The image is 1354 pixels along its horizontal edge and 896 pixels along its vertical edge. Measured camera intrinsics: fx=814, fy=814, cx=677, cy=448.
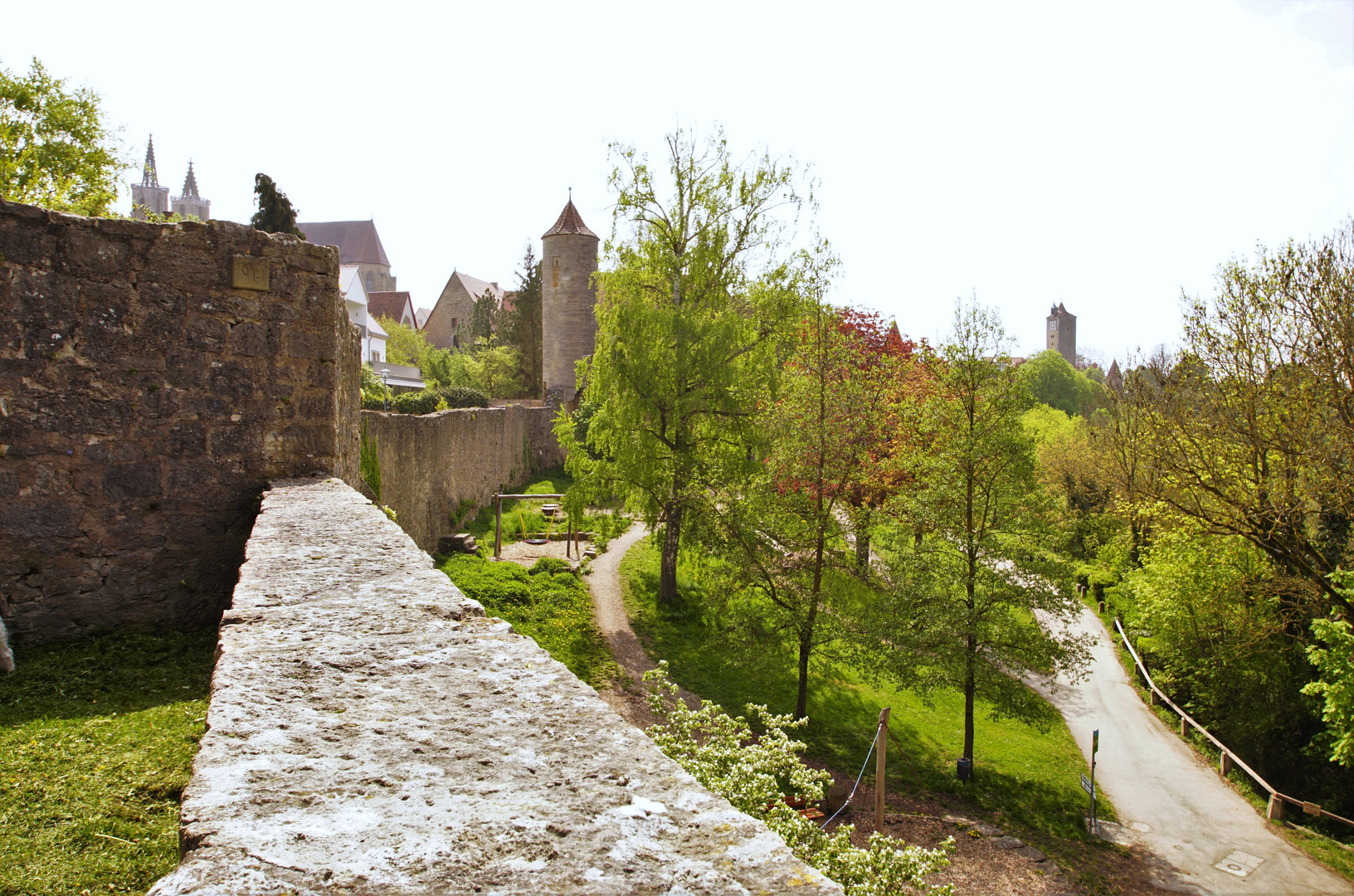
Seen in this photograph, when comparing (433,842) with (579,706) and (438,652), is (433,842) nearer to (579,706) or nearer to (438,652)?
(579,706)

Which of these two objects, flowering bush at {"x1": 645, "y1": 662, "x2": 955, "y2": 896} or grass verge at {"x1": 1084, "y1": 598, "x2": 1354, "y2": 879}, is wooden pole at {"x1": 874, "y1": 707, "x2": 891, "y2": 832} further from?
grass verge at {"x1": 1084, "y1": 598, "x2": 1354, "y2": 879}

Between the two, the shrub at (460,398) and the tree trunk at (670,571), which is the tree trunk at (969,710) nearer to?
the tree trunk at (670,571)

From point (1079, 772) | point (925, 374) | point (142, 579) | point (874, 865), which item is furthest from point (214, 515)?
point (925, 374)

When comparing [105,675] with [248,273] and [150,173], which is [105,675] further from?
[150,173]

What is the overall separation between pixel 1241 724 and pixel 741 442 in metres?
11.9

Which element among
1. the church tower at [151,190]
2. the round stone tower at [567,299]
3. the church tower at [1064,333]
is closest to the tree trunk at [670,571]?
the round stone tower at [567,299]

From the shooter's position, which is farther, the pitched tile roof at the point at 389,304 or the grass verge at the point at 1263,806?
the pitched tile roof at the point at 389,304

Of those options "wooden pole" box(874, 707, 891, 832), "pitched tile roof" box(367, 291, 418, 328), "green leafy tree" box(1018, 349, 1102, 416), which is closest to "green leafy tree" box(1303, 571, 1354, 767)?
"wooden pole" box(874, 707, 891, 832)

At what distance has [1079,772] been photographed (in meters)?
15.0

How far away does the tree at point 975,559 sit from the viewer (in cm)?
1376

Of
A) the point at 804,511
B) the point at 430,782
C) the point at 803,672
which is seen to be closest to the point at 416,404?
the point at 804,511

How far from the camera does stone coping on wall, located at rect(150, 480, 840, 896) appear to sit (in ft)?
Answer: 4.35

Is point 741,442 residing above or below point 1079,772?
above

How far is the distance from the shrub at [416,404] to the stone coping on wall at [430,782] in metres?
19.3
